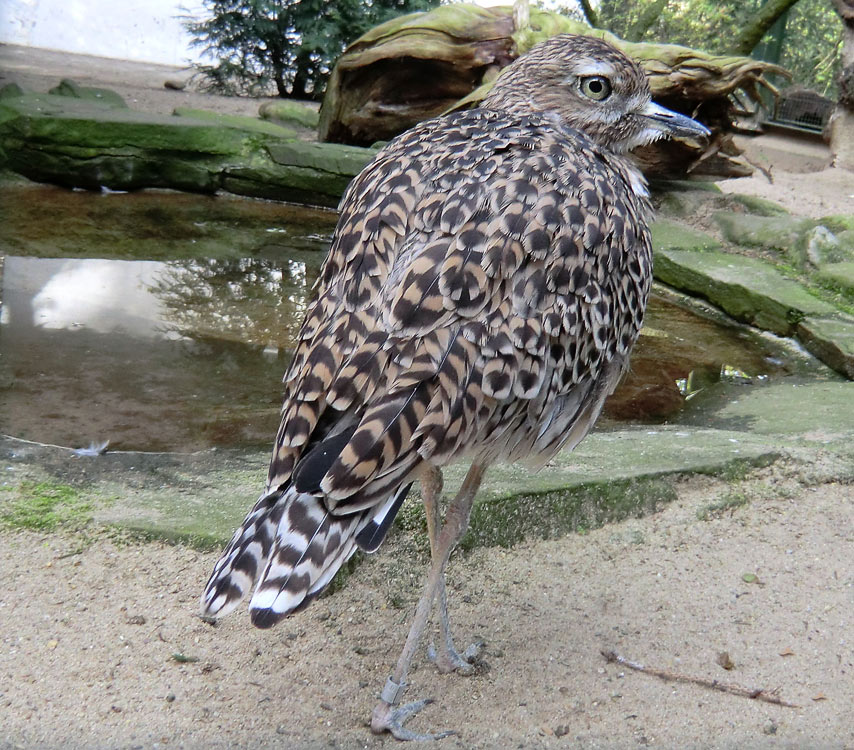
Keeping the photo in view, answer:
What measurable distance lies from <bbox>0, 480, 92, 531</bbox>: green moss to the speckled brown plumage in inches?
42.0

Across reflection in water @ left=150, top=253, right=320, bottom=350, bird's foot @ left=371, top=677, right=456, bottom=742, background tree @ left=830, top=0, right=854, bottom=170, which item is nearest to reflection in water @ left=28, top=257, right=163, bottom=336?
reflection in water @ left=150, top=253, right=320, bottom=350

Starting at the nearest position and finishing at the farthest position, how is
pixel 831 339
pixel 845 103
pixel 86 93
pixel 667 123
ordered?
pixel 667 123
pixel 831 339
pixel 86 93
pixel 845 103

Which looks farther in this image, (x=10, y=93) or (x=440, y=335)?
(x=10, y=93)

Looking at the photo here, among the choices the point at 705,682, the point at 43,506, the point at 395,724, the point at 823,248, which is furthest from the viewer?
the point at 823,248

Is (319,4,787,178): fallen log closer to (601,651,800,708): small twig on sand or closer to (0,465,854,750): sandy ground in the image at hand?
(0,465,854,750): sandy ground

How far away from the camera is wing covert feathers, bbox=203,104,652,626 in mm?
2240

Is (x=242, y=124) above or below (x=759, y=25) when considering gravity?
below

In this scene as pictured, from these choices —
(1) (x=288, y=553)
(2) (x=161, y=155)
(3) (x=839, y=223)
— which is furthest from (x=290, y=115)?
(1) (x=288, y=553)

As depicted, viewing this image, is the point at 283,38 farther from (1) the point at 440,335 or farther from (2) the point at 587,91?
(1) the point at 440,335

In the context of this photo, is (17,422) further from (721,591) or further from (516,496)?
(721,591)

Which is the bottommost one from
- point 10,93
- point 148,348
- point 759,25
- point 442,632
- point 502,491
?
point 148,348

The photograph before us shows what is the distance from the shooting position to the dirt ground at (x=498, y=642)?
2547mm

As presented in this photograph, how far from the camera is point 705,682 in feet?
9.24

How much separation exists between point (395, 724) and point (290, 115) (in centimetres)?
1157
